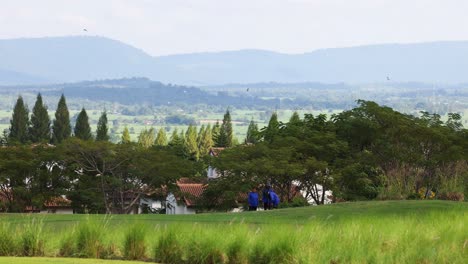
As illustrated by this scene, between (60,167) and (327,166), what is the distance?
507 inches

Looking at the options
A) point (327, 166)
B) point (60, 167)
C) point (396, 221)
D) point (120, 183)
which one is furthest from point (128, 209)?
point (396, 221)

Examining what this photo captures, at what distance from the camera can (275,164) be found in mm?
39562

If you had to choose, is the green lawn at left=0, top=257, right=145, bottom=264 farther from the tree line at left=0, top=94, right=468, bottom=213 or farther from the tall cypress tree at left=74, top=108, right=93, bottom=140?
the tall cypress tree at left=74, top=108, right=93, bottom=140

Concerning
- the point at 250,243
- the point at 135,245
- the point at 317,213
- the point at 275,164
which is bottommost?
the point at 275,164

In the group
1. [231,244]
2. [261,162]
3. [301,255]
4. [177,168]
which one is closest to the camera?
[301,255]

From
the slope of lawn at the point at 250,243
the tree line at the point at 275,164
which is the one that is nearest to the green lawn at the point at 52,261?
the slope of lawn at the point at 250,243

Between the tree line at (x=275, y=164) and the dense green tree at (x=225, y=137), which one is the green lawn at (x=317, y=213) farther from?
the dense green tree at (x=225, y=137)

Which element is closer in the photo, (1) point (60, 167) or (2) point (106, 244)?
(2) point (106, 244)

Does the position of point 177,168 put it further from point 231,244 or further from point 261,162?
point 231,244

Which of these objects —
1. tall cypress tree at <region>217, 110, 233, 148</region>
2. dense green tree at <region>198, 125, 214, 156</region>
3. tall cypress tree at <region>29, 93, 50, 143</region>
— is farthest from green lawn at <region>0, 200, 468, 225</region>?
dense green tree at <region>198, 125, 214, 156</region>

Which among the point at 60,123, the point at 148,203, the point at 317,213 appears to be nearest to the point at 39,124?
the point at 60,123

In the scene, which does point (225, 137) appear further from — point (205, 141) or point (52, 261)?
point (52, 261)

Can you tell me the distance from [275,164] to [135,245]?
27322 millimetres

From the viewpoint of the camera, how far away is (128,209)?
41031mm
